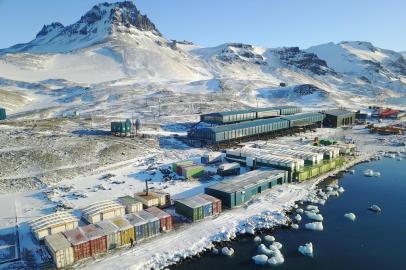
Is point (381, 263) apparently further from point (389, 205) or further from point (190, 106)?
point (190, 106)

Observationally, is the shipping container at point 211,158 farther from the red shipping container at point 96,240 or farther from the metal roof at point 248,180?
the red shipping container at point 96,240

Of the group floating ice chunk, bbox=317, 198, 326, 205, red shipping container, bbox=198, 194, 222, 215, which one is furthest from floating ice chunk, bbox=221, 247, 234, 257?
floating ice chunk, bbox=317, 198, 326, 205

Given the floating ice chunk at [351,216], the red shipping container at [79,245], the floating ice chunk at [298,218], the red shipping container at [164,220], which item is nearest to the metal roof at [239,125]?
the floating ice chunk at [298,218]

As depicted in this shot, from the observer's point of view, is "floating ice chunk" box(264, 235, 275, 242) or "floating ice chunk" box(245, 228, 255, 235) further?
"floating ice chunk" box(245, 228, 255, 235)

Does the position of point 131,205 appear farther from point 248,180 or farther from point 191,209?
point 248,180

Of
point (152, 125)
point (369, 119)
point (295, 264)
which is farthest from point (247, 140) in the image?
point (369, 119)

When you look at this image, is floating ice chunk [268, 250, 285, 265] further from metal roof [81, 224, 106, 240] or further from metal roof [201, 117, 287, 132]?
metal roof [201, 117, 287, 132]

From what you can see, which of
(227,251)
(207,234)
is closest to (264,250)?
(227,251)

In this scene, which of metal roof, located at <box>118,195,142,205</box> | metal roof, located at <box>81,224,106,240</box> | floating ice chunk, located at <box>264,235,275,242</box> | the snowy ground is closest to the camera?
the snowy ground
